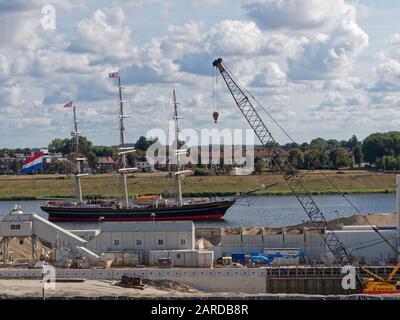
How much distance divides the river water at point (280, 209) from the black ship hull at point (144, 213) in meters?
1.64

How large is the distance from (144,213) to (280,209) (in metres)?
16.1

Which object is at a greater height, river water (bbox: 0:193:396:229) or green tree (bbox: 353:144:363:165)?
green tree (bbox: 353:144:363:165)

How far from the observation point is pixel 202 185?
138 meters

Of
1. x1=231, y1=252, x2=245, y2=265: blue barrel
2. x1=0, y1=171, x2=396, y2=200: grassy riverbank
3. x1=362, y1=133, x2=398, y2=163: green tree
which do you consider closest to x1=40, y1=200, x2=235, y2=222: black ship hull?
x1=0, y1=171, x2=396, y2=200: grassy riverbank

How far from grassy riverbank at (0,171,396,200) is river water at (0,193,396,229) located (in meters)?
7.07

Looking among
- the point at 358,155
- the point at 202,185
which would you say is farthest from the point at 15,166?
the point at 358,155

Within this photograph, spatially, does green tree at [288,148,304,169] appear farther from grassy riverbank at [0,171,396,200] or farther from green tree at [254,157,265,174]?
grassy riverbank at [0,171,396,200]

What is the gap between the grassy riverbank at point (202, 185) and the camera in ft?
434

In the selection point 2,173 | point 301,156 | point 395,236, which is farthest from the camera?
point 2,173

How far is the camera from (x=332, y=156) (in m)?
164

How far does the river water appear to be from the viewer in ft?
287
